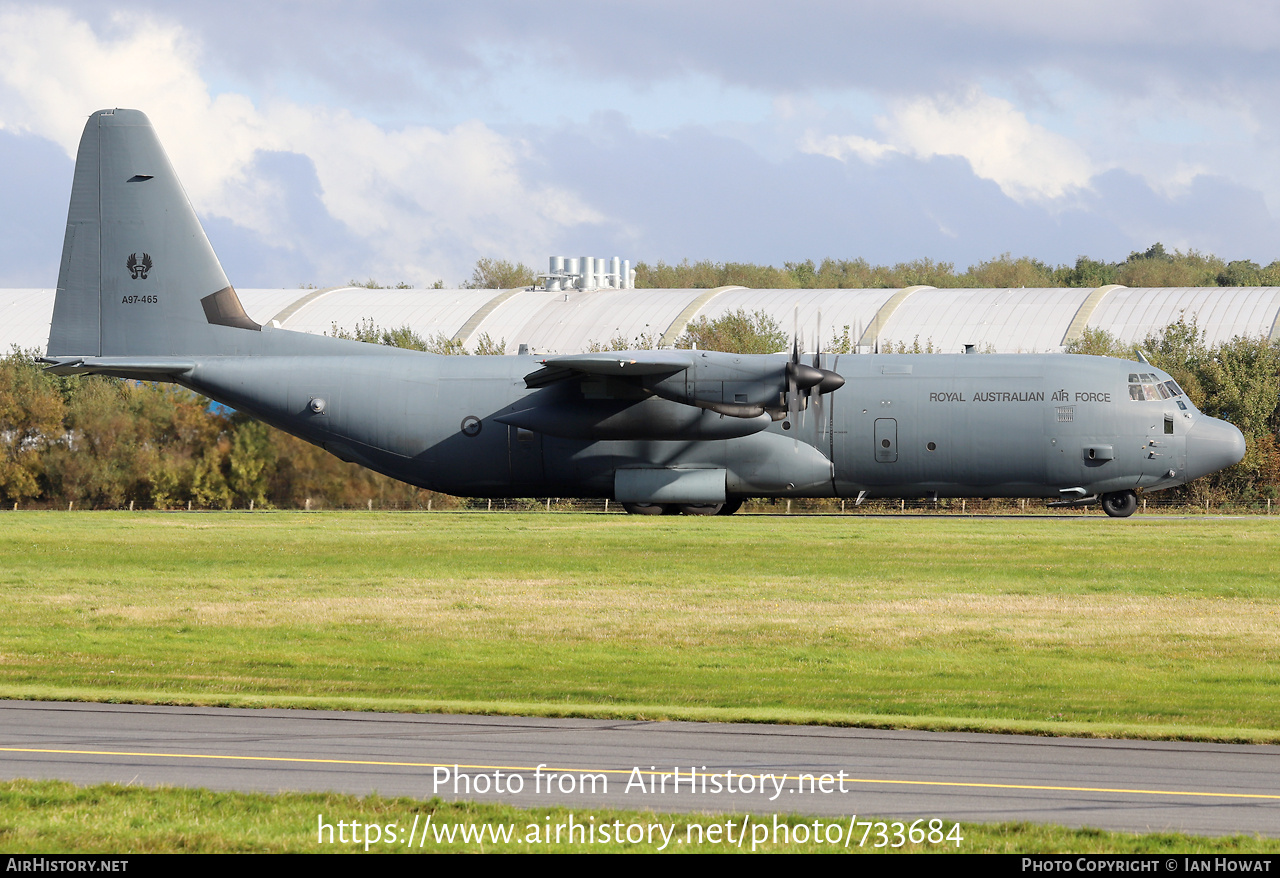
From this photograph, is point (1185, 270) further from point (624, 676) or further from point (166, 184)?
point (624, 676)

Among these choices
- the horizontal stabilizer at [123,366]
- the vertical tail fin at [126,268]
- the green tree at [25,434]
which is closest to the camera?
the horizontal stabilizer at [123,366]

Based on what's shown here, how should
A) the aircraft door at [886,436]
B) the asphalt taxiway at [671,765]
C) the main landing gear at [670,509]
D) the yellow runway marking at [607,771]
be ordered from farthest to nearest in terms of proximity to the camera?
1. the main landing gear at [670,509]
2. the aircraft door at [886,436]
3. the yellow runway marking at [607,771]
4. the asphalt taxiway at [671,765]

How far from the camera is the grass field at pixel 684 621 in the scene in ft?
50.7

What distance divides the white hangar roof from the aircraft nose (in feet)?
84.1

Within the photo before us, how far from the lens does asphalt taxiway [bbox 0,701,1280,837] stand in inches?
380

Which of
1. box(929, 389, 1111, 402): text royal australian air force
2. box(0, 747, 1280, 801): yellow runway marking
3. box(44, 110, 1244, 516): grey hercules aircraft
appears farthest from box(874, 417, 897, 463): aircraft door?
box(0, 747, 1280, 801): yellow runway marking

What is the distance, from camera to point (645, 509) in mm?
38562

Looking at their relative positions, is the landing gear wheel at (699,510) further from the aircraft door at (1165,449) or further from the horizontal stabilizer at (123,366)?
the horizontal stabilizer at (123,366)

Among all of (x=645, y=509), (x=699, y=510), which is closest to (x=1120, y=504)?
(x=699, y=510)

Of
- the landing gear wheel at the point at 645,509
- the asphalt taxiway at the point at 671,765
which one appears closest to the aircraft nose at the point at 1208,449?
the landing gear wheel at the point at 645,509

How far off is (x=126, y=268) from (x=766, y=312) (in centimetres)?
3814

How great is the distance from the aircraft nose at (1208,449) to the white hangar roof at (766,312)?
2563cm

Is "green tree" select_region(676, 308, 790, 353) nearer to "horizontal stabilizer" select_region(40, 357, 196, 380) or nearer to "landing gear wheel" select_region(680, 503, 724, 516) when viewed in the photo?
"landing gear wheel" select_region(680, 503, 724, 516)

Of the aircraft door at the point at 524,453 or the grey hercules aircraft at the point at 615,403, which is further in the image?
the aircraft door at the point at 524,453
